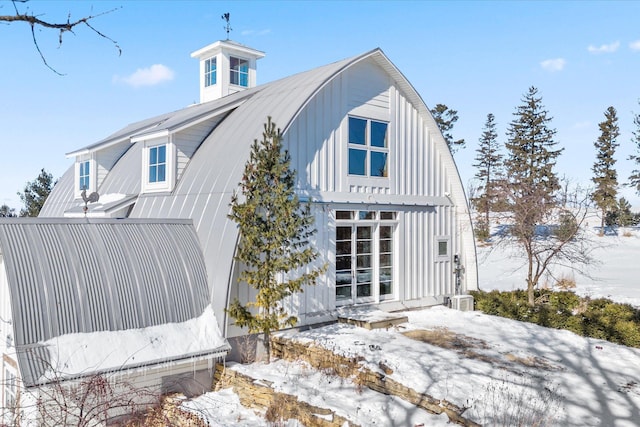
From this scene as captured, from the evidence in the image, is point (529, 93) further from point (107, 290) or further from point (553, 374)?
A: point (107, 290)

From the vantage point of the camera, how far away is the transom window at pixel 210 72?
A: 55.5 ft

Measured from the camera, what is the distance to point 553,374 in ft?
24.3

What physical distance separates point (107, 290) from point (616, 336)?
32.0 ft

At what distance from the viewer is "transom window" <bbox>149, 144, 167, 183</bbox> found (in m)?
11.2

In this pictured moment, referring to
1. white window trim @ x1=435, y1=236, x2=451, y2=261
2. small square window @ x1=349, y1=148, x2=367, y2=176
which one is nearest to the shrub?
white window trim @ x1=435, y1=236, x2=451, y2=261

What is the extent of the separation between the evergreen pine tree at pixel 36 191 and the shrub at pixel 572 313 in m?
27.4

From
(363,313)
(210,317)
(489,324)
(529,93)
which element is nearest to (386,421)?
(210,317)

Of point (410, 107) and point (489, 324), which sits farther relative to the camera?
point (410, 107)

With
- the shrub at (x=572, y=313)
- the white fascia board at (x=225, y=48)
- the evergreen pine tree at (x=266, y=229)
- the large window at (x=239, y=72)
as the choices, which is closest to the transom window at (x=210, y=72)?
the white fascia board at (x=225, y=48)

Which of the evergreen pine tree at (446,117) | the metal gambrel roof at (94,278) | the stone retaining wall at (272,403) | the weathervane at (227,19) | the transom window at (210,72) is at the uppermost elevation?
the evergreen pine tree at (446,117)

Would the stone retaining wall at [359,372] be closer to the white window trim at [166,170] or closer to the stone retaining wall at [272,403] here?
the stone retaining wall at [272,403]

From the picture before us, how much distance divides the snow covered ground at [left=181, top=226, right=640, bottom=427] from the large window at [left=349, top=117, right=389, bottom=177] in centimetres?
372

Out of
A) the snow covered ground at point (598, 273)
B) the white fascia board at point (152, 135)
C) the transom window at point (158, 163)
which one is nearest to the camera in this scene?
the white fascia board at point (152, 135)

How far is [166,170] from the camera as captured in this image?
1107 centimetres
